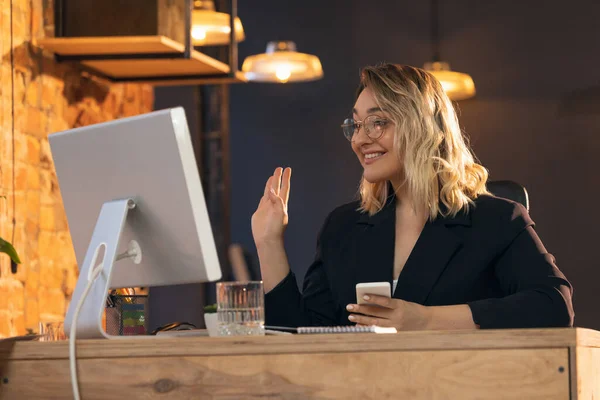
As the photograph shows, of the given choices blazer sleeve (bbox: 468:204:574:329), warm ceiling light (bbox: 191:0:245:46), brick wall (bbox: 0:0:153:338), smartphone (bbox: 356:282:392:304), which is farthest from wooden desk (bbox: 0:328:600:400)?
warm ceiling light (bbox: 191:0:245:46)

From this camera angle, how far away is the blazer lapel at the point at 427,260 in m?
2.24

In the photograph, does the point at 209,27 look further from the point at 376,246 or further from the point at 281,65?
the point at 376,246

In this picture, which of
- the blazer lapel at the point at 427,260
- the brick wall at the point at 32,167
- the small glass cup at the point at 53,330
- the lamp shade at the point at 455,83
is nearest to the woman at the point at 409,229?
the blazer lapel at the point at 427,260

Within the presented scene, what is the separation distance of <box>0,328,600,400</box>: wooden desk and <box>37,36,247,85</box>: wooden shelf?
257 cm

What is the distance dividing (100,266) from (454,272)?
943mm

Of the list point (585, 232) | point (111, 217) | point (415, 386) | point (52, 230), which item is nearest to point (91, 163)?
point (111, 217)

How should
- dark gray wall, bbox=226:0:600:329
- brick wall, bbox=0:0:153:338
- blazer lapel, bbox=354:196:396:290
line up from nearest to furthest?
blazer lapel, bbox=354:196:396:290 → brick wall, bbox=0:0:153:338 → dark gray wall, bbox=226:0:600:329

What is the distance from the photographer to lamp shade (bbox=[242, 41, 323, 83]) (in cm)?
463

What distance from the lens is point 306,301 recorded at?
243 centimetres

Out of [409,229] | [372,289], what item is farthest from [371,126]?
[372,289]

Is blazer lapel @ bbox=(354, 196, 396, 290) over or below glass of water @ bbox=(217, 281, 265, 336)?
over

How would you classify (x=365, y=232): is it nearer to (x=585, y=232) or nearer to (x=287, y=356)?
(x=287, y=356)

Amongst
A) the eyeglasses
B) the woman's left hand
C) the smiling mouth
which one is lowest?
the woman's left hand

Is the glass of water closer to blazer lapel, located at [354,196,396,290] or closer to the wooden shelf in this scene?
blazer lapel, located at [354,196,396,290]
